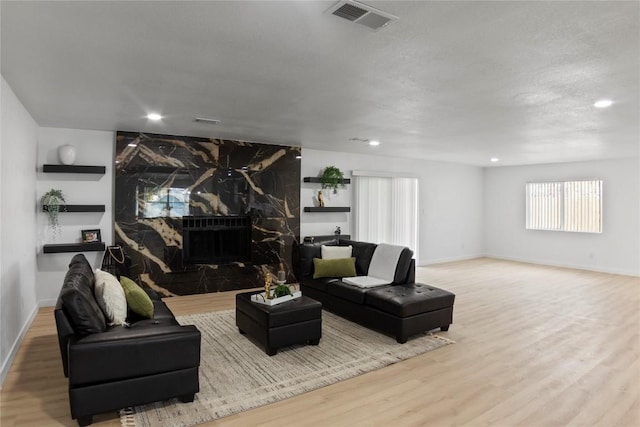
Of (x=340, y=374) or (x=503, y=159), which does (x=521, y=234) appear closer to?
(x=503, y=159)

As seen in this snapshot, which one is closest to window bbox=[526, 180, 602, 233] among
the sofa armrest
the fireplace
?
the fireplace

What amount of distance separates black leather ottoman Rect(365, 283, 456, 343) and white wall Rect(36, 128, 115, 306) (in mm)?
4073

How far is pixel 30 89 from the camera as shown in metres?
3.58

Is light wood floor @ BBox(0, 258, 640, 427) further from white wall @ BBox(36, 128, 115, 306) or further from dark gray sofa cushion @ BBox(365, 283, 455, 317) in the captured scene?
white wall @ BBox(36, 128, 115, 306)

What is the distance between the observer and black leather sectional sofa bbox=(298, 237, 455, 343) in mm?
4055

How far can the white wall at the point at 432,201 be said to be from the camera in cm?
749

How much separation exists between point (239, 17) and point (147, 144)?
13.7 feet

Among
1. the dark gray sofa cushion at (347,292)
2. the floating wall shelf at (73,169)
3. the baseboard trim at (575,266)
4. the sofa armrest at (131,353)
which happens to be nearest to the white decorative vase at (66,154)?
the floating wall shelf at (73,169)

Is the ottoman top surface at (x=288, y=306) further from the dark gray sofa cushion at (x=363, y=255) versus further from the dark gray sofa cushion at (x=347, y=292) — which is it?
the dark gray sofa cushion at (x=363, y=255)

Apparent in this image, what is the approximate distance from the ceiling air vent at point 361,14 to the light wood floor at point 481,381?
256 centimetres

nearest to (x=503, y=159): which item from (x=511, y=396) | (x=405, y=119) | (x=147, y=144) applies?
(x=405, y=119)

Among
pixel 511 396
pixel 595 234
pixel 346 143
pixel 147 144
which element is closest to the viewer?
pixel 511 396

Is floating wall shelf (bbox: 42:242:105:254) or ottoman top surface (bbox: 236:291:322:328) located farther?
floating wall shelf (bbox: 42:242:105:254)

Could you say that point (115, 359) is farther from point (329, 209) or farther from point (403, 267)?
point (329, 209)
